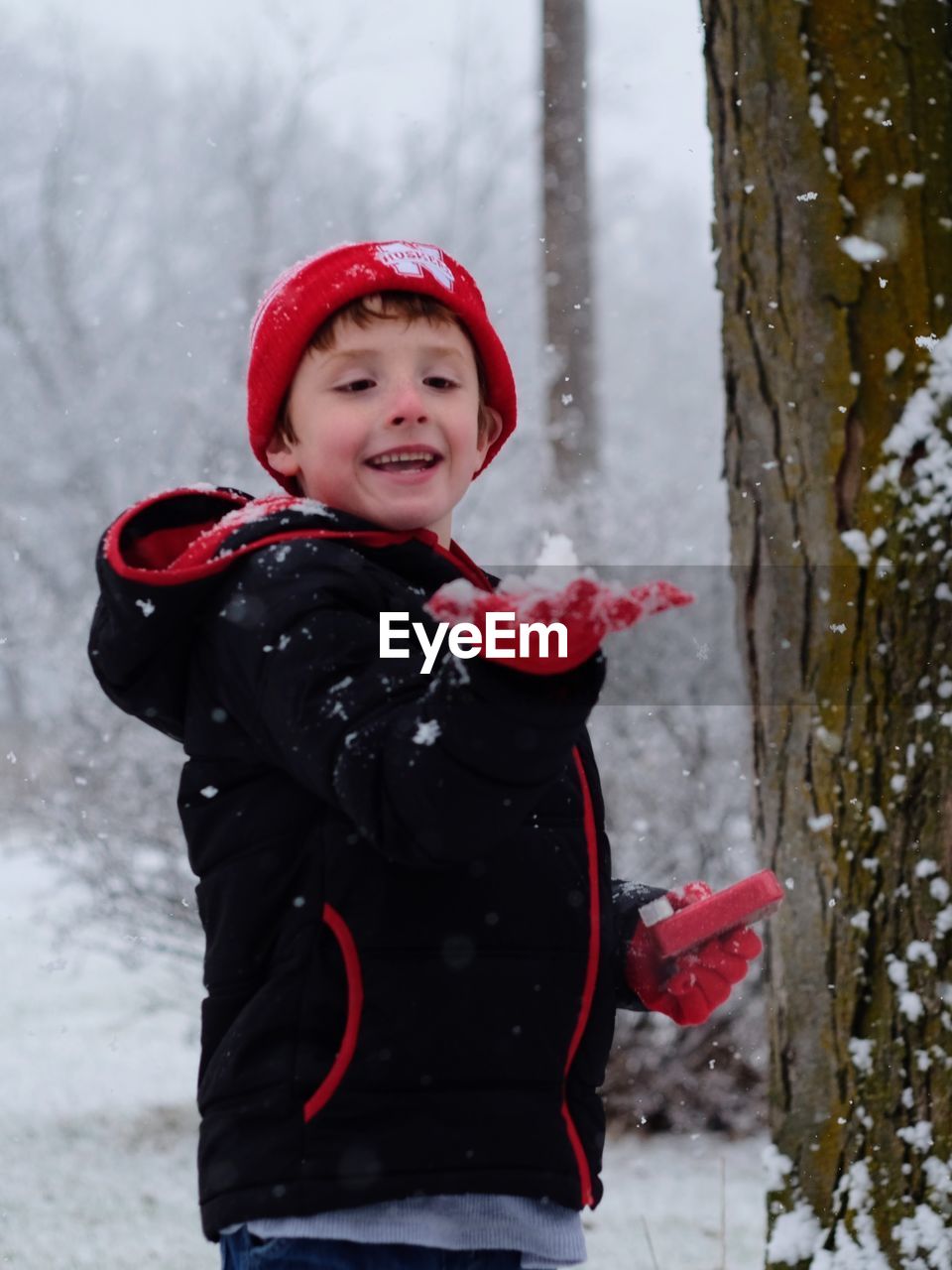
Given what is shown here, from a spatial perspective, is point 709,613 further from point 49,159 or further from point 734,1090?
point 49,159

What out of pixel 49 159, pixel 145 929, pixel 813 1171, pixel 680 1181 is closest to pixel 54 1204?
pixel 145 929

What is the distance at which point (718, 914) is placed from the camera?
1729 millimetres

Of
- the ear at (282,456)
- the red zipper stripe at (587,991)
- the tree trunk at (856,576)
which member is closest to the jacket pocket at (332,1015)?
the red zipper stripe at (587,991)

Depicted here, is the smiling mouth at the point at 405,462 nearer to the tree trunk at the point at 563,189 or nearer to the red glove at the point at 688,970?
the red glove at the point at 688,970

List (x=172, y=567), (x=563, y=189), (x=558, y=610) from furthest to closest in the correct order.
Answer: (x=563, y=189), (x=172, y=567), (x=558, y=610)

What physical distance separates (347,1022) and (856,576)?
1276 millimetres

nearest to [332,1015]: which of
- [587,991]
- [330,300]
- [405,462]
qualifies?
[587,991]

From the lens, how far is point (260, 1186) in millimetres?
1394

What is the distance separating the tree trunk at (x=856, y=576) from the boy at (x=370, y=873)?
87cm

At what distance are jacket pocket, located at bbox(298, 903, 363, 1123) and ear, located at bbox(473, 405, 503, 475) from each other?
0.70 m

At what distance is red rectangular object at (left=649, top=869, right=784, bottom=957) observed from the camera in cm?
171

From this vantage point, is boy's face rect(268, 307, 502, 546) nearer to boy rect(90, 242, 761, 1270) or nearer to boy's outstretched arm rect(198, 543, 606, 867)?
boy rect(90, 242, 761, 1270)

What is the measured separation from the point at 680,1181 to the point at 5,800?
3101 millimetres
